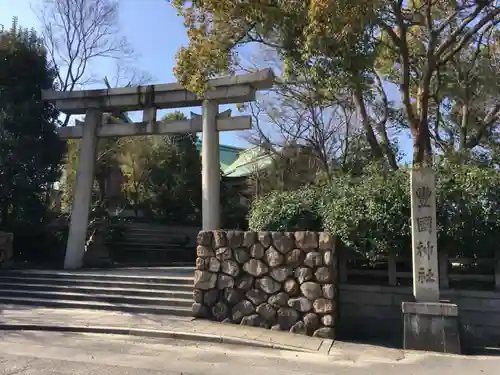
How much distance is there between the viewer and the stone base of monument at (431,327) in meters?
8.09

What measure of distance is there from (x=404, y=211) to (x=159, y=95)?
8734mm

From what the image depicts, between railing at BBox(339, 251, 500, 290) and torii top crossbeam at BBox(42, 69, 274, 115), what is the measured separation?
571 centimetres

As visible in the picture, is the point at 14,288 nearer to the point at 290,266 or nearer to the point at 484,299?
the point at 290,266

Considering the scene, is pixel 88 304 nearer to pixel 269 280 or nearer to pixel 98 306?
pixel 98 306

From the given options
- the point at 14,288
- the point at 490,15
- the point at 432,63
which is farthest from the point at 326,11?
the point at 14,288

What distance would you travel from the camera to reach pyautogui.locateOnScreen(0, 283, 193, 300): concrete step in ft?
36.9

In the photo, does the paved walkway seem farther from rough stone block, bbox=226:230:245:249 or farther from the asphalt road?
rough stone block, bbox=226:230:245:249

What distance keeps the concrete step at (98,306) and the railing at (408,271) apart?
11.8 feet

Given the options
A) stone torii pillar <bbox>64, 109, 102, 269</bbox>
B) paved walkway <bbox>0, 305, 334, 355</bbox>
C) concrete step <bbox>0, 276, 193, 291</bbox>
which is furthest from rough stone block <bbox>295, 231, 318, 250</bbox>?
stone torii pillar <bbox>64, 109, 102, 269</bbox>

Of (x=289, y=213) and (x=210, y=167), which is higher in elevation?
(x=210, y=167)

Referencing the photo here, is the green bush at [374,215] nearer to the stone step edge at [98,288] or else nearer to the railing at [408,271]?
the railing at [408,271]

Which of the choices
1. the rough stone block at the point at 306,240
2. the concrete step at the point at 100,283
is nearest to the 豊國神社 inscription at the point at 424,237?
the rough stone block at the point at 306,240

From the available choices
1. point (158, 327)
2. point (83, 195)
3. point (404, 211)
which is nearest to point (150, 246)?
point (83, 195)

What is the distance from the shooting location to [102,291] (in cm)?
1186
